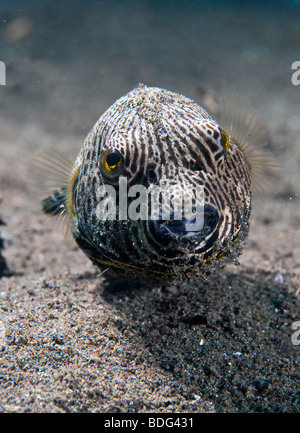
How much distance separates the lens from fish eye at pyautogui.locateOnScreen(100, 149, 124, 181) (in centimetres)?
243

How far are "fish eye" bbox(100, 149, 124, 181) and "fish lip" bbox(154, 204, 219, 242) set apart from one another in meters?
0.54

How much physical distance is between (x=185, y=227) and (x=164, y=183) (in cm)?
35

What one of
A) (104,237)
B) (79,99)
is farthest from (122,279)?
(79,99)

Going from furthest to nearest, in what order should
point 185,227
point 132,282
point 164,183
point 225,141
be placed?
1. point 132,282
2. point 225,141
3. point 164,183
4. point 185,227

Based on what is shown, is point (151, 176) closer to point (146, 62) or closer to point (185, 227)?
point (185, 227)

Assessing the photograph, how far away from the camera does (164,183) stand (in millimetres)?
2260

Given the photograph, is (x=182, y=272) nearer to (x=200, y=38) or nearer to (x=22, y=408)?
(x=22, y=408)

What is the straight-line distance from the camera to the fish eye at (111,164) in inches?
95.8

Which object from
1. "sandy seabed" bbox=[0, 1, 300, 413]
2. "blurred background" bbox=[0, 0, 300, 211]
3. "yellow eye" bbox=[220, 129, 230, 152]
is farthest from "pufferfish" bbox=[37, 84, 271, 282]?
"blurred background" bbox=[0, 0, 300, 211]

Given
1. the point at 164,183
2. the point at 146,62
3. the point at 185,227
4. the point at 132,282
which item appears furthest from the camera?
the point at 146,62

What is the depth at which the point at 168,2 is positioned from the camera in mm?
10961

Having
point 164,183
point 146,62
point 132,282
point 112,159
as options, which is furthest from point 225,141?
point 146,62

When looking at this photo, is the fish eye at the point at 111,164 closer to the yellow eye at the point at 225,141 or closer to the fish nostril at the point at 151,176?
the fish nostril at the point at 151,176
